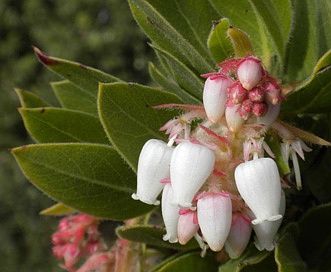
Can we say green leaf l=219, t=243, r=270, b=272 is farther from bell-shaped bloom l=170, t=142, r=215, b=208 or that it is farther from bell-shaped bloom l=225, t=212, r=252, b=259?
bell-shaped bloom l=170, t=142, r=215, b=208

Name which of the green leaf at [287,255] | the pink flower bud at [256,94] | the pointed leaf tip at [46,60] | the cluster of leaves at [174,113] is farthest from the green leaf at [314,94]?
the pointed leaf tip at [46,60]

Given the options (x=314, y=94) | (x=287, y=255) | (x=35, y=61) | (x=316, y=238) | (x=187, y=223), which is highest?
(x=314, y=94)

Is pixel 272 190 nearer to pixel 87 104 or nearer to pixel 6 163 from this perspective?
pixel 87 104

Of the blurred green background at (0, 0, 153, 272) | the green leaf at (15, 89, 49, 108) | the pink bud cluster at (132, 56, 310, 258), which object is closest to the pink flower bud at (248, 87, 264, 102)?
the pink bud cluster at (132, 56, 310, 258)

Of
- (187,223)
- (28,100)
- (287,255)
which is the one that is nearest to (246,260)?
(287,255)

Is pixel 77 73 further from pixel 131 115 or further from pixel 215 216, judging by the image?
pixel 215 216

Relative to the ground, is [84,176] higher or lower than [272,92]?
lower

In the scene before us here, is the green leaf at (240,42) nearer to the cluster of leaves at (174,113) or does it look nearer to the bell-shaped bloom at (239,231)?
the cluster of leaves at (174,113)
